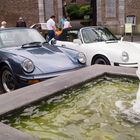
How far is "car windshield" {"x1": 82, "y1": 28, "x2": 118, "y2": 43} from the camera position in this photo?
9.16 metres

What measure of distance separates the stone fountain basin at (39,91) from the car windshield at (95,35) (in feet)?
12.3

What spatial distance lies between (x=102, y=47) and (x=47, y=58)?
2.22 m

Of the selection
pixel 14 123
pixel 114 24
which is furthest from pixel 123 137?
pixel 114 24

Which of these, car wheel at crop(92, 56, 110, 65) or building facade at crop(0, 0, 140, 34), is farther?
building facade at crop(0, 0, 140, 34)

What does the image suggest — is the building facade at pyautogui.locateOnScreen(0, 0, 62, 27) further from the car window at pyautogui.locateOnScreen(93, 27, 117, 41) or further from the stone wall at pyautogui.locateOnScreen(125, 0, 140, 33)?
the car window at pyautogui.locateOnScreen(93, 27, 117, 41)

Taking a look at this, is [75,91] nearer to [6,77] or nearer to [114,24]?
[6,77]

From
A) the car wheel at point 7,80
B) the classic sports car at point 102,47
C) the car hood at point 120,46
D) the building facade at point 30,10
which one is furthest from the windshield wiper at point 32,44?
the building facade at point 30,10

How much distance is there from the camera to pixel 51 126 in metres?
3.36

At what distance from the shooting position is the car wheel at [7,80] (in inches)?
267

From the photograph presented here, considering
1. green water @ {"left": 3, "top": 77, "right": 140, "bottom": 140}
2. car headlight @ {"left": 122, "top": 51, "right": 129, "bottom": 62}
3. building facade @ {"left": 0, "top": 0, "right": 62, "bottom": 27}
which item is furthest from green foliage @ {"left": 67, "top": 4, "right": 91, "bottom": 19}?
green water @ {"left": 3, "top": 77, "right": 140, "bottom": 140}

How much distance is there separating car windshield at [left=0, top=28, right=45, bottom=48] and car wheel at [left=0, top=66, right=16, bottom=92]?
2.32 feet

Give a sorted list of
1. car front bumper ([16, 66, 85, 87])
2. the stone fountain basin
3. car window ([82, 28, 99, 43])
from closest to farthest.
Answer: the stone fountain basin → car front bumper ([16, 66, 85, 87]) → car window ([82, 28, 99, 43])

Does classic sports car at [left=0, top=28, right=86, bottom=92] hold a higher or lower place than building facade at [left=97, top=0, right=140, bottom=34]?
lower

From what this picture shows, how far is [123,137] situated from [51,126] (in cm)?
77
